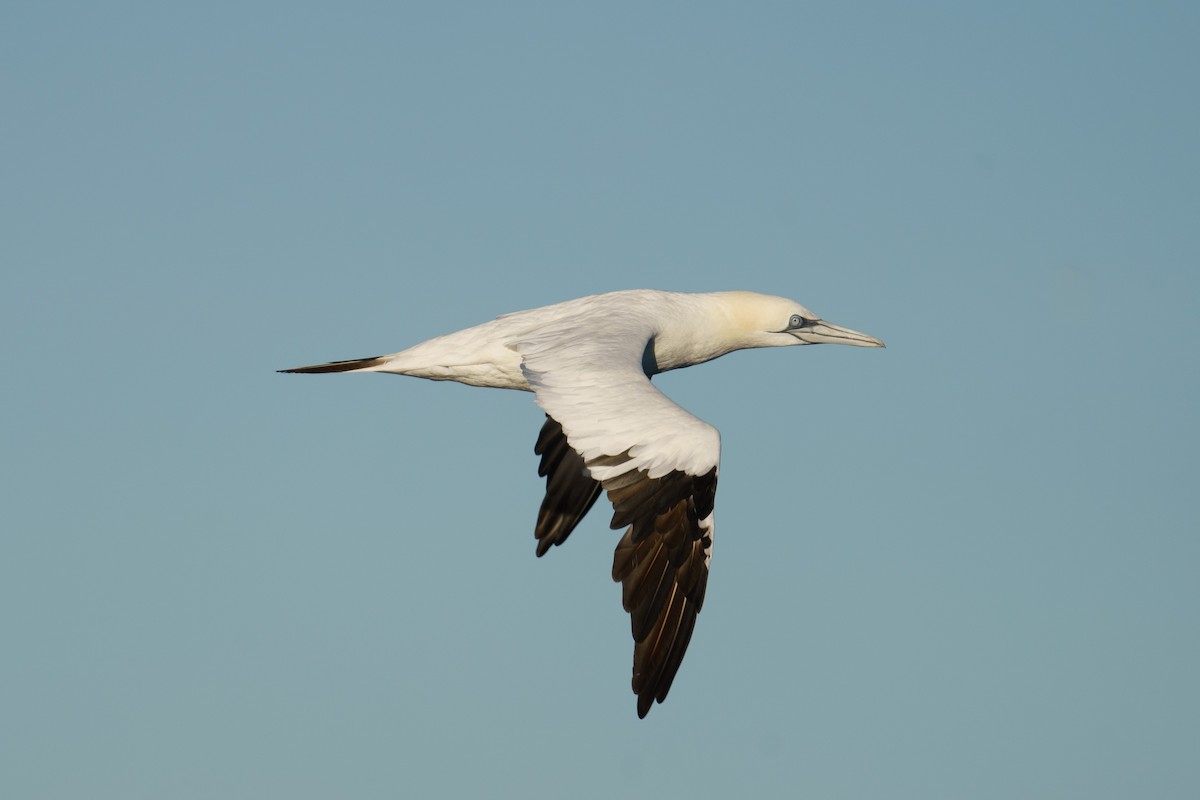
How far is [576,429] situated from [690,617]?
1859mm

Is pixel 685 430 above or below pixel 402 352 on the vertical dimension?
below

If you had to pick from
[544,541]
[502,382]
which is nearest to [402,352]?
[502,382]

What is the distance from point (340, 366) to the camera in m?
17.5

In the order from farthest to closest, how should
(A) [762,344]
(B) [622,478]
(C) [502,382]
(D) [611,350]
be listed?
(A) [762,344], (C) [502,382], (D) [611,350], (B) [622,478]

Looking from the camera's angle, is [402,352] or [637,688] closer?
[637,688]

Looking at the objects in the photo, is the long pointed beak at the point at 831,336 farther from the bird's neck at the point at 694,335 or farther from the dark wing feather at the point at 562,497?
the dark wing feather at the point at 562,497

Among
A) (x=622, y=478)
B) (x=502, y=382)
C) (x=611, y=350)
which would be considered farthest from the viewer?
(x=502, y=382)

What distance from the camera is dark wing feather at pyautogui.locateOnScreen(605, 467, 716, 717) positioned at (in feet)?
46.4

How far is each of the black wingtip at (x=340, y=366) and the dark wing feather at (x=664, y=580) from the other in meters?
4.28

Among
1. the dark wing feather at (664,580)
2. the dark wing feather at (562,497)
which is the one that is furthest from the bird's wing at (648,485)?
the dark wing feather at (562,497)

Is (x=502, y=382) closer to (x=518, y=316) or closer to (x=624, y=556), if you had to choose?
(x=518, y=316)

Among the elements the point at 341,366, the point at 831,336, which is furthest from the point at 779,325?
the point at 341,366

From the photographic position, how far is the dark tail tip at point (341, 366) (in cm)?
1744

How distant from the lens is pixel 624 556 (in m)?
14.2
